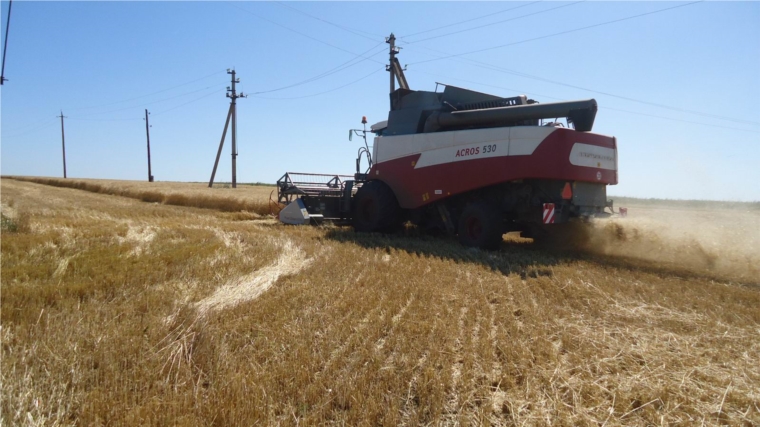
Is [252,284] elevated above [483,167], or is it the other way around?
[483,167]

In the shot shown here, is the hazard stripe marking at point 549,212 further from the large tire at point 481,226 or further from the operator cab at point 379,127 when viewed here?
the operator cab at point 379,127

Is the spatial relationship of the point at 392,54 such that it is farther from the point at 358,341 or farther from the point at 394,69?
the point at 358,341

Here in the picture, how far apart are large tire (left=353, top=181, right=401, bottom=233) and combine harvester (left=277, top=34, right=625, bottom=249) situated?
0.02 metres

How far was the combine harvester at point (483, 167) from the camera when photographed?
7.57 meters

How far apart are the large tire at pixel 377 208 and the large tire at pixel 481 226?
2104mm

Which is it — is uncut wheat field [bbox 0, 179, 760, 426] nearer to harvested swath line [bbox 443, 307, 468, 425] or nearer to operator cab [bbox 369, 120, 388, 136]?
harvested swath line [bbox 443, 307, 468, 425]

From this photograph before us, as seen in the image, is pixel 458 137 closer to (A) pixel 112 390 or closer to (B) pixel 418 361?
(B) pixel 418 361

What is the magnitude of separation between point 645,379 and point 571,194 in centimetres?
530

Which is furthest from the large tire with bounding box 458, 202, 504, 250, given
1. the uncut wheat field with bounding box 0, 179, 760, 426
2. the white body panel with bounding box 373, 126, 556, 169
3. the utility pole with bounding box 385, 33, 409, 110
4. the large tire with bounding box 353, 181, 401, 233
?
the utility pole with bounding box 385, 33, 409, 110

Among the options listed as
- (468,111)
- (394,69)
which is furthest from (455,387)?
(394,69)

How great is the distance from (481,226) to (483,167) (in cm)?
103

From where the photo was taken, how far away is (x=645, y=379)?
2.85 metres

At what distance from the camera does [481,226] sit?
8.24m

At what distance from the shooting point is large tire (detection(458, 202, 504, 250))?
8008mm
